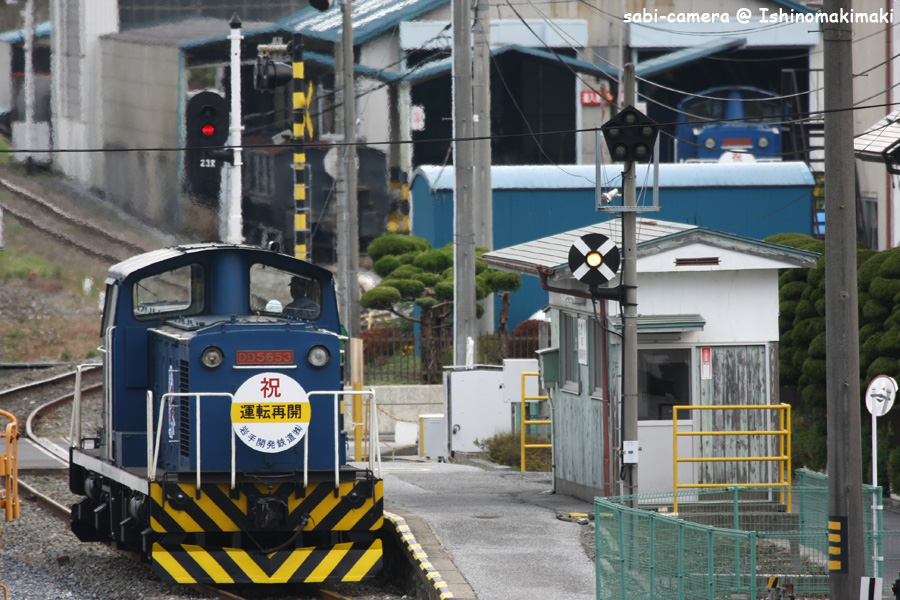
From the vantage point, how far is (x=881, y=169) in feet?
97.9

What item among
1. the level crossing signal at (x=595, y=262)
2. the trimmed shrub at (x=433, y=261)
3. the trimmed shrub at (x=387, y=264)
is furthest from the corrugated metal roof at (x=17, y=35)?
the level crossing signal at (x=595, y=262)

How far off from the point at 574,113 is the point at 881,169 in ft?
41.0

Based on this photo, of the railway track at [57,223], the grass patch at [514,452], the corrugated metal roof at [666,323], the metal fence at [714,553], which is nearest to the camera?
the metal fence at [714,553]

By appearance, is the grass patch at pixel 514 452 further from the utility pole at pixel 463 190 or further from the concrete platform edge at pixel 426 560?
the concrete platform edge at pixel 426 560

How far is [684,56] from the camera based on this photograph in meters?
40.1

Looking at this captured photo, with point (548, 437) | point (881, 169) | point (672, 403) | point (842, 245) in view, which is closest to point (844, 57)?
point (842, 245)

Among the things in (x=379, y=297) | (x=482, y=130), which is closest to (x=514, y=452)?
(x=379, y=297)

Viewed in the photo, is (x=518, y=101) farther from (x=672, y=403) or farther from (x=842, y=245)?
(x=842, y=245)

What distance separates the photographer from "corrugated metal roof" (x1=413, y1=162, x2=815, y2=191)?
3188 cm

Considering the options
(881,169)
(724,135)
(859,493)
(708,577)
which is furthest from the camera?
(724,135)

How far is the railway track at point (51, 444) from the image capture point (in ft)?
35.3

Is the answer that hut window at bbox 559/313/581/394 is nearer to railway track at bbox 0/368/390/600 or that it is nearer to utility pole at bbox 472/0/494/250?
railway track at bbox 0/368/390/600

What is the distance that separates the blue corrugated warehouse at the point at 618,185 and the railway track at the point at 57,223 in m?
9.25

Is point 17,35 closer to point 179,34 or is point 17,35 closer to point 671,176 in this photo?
point 179,34
